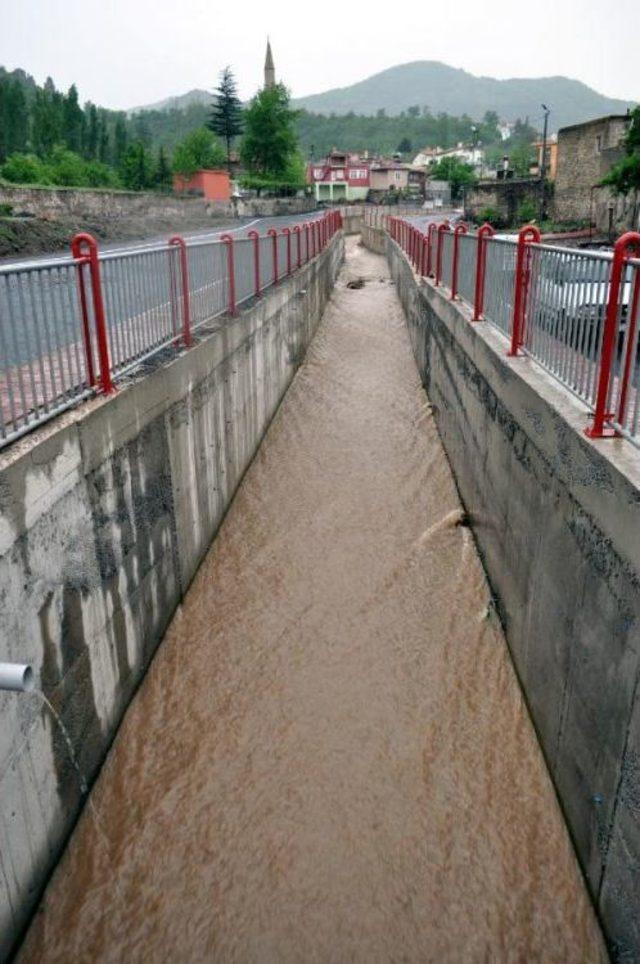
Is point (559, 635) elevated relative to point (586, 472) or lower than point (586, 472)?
lower

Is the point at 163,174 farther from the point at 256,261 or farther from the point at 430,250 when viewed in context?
the point at 256,261

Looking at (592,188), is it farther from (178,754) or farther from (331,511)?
(178,754)

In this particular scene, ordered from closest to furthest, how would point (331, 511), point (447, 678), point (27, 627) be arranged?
point (27, 627) → point (447, 678) → point (331, 511)

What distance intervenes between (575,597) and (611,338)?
5.51 feet

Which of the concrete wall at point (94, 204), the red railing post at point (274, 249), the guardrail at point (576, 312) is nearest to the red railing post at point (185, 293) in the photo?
the guardrail at point (576, 312)

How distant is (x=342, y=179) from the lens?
119375 mm

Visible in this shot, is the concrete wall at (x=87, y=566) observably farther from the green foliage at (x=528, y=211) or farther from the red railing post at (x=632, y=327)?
the green foliage at (x=528, y=211)

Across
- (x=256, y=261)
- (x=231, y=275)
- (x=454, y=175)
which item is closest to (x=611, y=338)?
(x=231, y=275)

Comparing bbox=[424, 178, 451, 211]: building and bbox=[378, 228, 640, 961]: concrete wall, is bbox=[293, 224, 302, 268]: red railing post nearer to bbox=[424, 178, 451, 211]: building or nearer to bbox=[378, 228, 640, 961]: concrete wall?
bbox=[378, 228, 640, 961]: concrete wall

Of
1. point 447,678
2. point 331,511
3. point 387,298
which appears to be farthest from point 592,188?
point 447,678

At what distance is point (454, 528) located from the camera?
9.36 metres

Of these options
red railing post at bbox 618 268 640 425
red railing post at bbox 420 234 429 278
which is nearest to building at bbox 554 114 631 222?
red railing post at bbox 420 234 429 278

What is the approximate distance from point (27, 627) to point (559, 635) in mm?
3504

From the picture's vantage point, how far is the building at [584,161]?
157 ft
